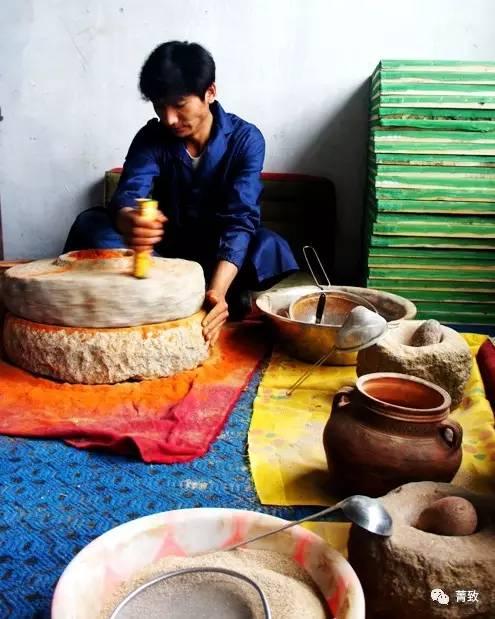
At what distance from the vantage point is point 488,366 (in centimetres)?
261

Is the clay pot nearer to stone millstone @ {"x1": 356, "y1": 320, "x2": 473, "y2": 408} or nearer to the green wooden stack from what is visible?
stone millstone @ {"x1": 356, "y1": 320, "x2": 473, "y2": 408}

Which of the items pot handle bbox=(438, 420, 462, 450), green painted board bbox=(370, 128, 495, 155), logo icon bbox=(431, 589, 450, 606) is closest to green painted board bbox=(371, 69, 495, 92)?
green painted board bbox=(370, 128, 495, 155)

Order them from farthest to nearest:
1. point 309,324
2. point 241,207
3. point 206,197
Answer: point 206,197
point 241,207
point 309,324

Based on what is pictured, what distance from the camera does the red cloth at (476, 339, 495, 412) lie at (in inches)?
96.7

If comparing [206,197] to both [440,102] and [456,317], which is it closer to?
[440,102]

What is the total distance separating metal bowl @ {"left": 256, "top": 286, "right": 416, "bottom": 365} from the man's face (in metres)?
0.94

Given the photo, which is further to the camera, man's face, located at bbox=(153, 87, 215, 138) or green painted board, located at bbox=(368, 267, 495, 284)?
green painted board, located at bbox=(368, 267, 495, 284)

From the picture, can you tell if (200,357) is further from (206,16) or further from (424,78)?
(206,16)

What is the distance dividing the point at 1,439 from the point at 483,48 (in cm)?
373

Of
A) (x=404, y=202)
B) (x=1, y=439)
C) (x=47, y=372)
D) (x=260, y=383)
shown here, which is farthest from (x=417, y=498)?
(x=404, y=202)

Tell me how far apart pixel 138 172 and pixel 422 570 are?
255 cm

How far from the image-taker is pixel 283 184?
13.5 feet

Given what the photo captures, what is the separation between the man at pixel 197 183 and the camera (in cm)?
288

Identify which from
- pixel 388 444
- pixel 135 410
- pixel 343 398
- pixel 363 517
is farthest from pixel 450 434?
pixel 135 410
